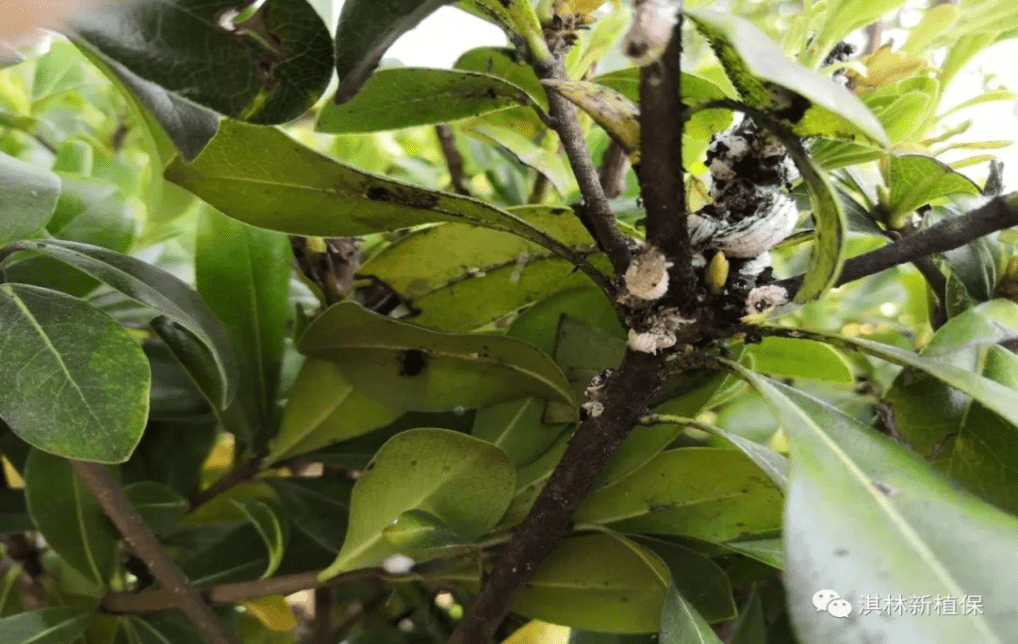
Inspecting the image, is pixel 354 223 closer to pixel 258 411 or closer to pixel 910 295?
pixel 258 411

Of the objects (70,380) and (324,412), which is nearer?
(70,380)

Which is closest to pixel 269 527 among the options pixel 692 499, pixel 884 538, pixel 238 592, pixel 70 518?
pixel 238 592

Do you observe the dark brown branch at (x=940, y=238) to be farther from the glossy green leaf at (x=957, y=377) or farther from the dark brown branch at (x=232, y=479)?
the dark brown branch at (x=232, y=479)

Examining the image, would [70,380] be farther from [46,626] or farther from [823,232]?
[823,232]

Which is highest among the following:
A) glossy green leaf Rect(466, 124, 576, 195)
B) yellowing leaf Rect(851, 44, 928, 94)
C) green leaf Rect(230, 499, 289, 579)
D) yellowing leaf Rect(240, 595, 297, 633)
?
yellowing leaf Rect(851, 44, 928, 94)

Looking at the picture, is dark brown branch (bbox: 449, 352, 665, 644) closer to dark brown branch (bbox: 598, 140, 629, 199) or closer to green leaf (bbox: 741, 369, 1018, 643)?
green leaf (bbox: 741, 369, 1018, 643)

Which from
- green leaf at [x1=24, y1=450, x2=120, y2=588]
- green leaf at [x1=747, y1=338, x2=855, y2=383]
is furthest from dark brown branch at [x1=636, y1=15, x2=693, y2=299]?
green leaf at [x1=24, y1=450, x2=120, y2=588]

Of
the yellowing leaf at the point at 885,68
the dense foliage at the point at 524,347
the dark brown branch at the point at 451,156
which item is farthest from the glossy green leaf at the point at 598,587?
the dark brown branch at the point at 451,156
